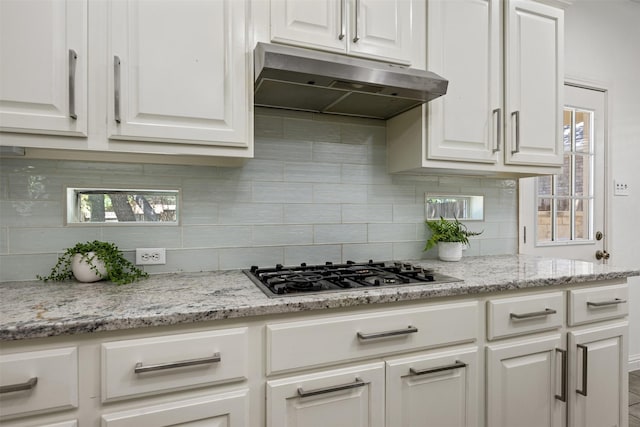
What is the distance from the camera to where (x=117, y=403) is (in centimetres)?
100

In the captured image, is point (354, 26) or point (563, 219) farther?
point (563, 219)

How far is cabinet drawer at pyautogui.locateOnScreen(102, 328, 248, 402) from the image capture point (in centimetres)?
99

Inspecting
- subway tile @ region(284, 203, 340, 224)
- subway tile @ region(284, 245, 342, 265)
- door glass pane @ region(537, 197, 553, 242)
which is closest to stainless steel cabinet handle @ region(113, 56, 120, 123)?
subway tile @ region(284, 203, 340, 224)

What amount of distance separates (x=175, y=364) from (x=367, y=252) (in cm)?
121

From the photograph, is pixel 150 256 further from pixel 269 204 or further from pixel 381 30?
pixel 381 30

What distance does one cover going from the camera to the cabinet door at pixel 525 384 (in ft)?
4.79

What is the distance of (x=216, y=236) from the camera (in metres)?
1.71

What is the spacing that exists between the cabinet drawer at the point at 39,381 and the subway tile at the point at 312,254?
40.3 inches

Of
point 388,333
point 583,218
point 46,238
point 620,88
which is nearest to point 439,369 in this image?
point 388,333

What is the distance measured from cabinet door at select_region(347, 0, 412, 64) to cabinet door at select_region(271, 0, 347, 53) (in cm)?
5

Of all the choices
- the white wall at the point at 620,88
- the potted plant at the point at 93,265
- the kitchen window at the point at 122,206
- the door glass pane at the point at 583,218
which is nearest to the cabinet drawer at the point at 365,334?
the potted plant at the point at 93,265

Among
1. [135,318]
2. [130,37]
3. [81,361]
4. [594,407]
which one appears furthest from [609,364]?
[130,37]

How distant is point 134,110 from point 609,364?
236 cm

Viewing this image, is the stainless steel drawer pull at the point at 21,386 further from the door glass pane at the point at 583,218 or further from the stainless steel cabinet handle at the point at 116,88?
the door glass pane at the point at 583,218
